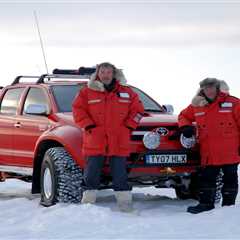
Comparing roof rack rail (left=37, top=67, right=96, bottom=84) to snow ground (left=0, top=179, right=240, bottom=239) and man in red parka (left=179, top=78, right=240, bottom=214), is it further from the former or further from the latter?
man in red parka (left=179, top=78, right=240, bottom=214)

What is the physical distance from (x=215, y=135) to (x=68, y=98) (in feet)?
7.64

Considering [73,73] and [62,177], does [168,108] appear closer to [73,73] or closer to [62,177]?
[73,73]

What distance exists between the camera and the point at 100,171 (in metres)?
8.16

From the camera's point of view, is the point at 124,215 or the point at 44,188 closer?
the point at 124,215

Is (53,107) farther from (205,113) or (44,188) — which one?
(205,113)

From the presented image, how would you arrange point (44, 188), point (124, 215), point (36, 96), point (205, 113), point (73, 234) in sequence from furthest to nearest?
point (36, 96), point (44, 188), point (205, 113), point (124, 215), point (73, 234)

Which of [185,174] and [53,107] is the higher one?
[53,107]

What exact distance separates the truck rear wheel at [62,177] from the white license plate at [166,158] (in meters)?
0.84

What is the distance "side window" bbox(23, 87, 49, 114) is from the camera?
31.5 feet

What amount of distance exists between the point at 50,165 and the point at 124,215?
4.42 feet

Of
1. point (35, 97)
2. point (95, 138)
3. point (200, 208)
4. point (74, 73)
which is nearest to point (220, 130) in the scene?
point (200, 208)

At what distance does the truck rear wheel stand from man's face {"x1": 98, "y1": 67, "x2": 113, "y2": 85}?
3.32 ft

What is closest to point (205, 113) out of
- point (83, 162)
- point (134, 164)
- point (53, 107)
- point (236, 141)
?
point (236, 141)

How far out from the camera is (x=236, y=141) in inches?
321
